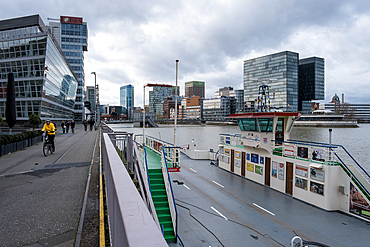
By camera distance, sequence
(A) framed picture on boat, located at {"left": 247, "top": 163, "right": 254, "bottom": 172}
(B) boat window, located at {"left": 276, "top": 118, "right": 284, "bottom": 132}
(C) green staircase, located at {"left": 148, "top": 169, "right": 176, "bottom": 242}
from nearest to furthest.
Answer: (C) green staircase, located at {"left": 148, "top": 169, "right": 176, "bottom": 242}
(B) boat window, located at {"left": 276, "top": 118, "right": 284, "bottom": 132}
(A) framed picture on boat, located at {"left": 247, "top": 163, "right": 254, "bottom": 172}

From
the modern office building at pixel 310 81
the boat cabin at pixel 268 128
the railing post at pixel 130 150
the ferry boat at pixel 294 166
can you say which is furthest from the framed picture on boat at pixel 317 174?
the modern office building at pixel 310 81

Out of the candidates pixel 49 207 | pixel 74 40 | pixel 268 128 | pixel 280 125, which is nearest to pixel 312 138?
pixel 280 125

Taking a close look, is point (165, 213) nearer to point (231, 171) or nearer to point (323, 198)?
point (323, 198)

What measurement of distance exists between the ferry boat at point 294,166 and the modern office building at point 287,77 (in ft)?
282

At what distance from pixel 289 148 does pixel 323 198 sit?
12.0ft

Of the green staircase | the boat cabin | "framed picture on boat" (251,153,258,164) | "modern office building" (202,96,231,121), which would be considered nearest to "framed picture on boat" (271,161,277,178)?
the boat cabin

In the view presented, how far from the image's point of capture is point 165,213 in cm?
1027

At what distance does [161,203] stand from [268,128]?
11.5 m

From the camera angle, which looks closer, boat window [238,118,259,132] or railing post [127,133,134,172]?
railing post [127,133,134,172]

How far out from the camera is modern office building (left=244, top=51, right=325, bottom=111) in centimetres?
12481

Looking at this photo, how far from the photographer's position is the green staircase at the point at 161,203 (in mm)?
9633

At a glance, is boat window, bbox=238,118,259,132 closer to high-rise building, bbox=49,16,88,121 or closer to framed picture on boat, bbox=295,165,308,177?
framed picture on boat, bbox=295,165,308,177

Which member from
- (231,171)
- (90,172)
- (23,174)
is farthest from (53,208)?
(231,171)

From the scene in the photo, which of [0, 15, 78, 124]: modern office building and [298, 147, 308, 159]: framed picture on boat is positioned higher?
[0, 15, 78, 124]: modern office building
